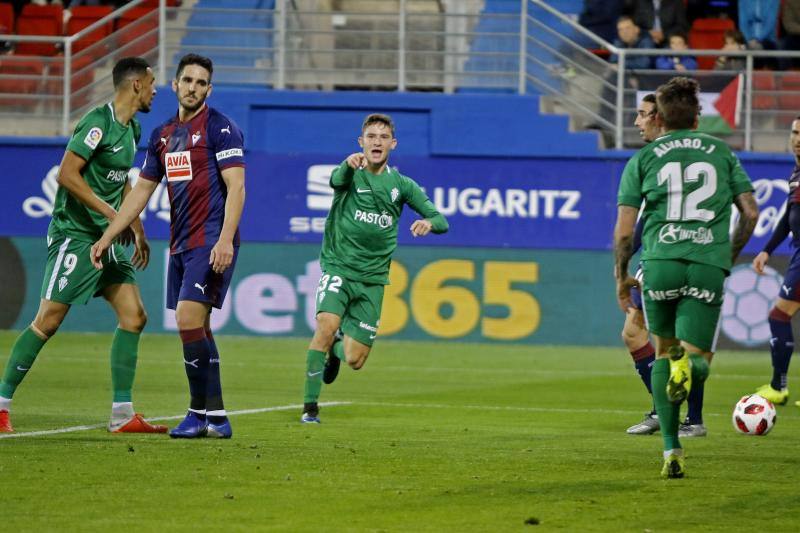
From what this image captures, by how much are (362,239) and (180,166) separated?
2.48 meters

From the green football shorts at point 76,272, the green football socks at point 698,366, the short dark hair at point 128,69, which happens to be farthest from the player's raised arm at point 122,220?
the green football socks at point 698,366

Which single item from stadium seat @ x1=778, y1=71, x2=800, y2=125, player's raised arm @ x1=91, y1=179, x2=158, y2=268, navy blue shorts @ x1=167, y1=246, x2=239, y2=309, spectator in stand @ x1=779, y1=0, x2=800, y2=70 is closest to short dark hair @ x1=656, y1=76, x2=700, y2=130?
navy blue shorts @ x1=167, y1=246, x2=239, y2=309

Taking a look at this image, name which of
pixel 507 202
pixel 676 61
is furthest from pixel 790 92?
pixel 507 202

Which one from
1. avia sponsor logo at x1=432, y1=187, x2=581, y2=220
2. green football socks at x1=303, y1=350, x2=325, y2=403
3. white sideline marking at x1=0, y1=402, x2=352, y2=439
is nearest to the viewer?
white sideline marking at x1=0, y1=402, x2=352, y2=439

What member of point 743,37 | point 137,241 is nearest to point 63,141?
point 743,37

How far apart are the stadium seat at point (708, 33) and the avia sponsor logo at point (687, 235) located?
46.6 feet

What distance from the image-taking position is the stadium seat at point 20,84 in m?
20.2

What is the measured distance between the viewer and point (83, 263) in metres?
9.45

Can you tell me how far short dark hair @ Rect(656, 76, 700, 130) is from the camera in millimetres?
7828

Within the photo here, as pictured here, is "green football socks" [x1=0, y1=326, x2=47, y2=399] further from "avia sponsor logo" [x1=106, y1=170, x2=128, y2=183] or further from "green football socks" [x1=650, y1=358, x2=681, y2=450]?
"green football socks" [x1=650, y1=358, x2=681, y2=450]

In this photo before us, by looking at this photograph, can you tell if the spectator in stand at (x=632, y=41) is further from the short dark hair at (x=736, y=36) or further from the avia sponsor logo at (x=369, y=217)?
the avia sponsor logo at (x=369, y=217)

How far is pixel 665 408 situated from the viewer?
25.1 feet

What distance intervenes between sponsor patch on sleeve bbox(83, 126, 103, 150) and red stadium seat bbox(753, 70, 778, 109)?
1253cm

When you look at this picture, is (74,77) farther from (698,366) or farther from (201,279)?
(698,366)
